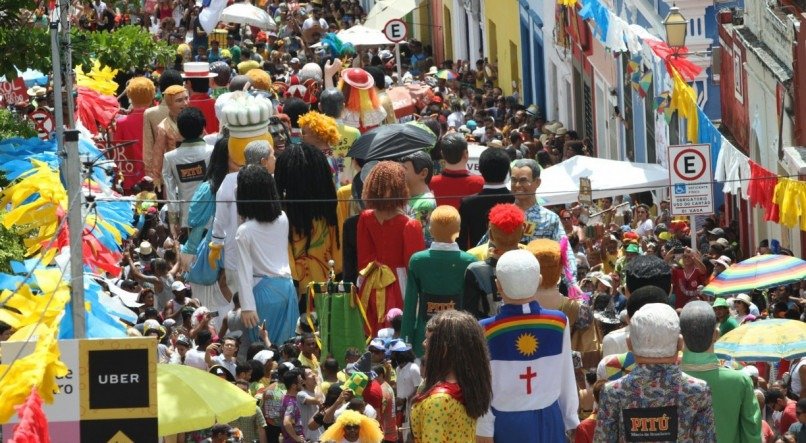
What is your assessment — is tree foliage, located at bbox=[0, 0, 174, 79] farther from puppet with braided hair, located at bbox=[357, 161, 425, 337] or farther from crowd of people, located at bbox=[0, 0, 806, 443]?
puppet with braided hair, located at bbox=[357, 161, 425, 337]

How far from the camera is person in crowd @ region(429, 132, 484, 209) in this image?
57.4ft

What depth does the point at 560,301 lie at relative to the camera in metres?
13.6

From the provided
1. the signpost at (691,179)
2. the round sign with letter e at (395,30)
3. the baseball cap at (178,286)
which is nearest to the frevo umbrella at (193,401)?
the baseball cap at (178,286)

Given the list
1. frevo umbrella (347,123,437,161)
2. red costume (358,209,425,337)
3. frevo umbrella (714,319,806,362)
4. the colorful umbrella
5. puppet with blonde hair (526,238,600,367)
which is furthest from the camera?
the colorful umbrella

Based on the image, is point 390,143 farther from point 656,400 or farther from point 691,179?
point 656,400

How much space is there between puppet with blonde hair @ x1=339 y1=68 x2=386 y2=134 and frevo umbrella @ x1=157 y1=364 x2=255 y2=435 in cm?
833

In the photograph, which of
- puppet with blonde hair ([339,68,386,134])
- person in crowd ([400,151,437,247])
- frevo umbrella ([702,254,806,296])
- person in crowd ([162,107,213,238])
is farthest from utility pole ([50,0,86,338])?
puppet with blonde hair ([339,68,386,134])

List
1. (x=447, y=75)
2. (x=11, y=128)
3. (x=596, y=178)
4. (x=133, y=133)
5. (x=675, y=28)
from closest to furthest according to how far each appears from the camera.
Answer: (x=11, y=128), (x=133, y=133), (x=675, y=28), (x=596, y=178), (x=447, y=75)

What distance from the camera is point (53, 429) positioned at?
1056 centimetres

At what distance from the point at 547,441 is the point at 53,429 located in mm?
2689

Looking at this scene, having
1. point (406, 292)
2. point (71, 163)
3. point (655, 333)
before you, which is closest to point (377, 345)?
point (406, 292)

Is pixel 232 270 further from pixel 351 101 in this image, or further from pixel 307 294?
pixel 351 101

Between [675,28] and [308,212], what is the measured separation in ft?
36.4

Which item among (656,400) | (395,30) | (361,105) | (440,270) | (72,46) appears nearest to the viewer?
(656,400)
